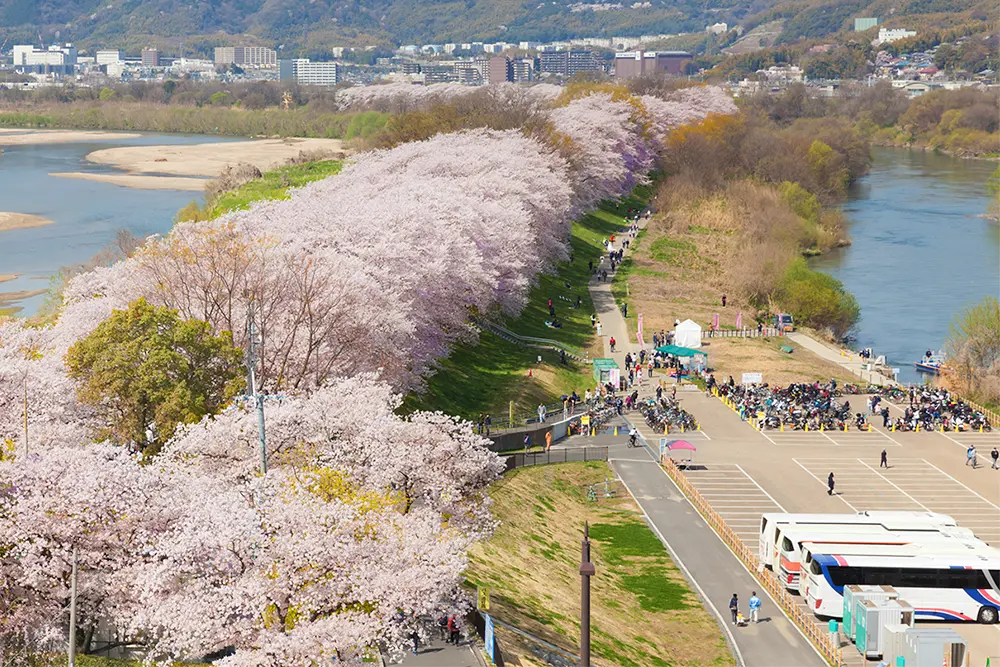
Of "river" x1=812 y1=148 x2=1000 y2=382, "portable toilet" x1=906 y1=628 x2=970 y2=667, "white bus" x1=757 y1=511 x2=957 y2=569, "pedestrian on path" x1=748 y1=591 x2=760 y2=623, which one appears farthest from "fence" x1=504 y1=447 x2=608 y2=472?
"river" x1=812 y1=148 x2=1000 y2=382

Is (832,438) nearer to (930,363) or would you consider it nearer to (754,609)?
(930,363)

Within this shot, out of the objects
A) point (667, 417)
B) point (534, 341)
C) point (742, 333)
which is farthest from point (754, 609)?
point (742, 333)

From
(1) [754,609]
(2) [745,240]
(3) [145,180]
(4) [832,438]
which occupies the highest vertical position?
(3) [145,180]

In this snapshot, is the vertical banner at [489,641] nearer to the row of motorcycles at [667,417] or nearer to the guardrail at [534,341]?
the row of motorcycles at [667,417]

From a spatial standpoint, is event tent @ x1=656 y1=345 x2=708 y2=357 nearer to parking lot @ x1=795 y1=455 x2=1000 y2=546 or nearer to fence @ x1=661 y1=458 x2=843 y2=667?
parking lot @ x1=795 y1=455 x2=1000 y2=546

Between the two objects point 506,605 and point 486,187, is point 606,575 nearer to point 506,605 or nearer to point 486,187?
point 506,605

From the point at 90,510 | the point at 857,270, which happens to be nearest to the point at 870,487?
the point at 90,510
